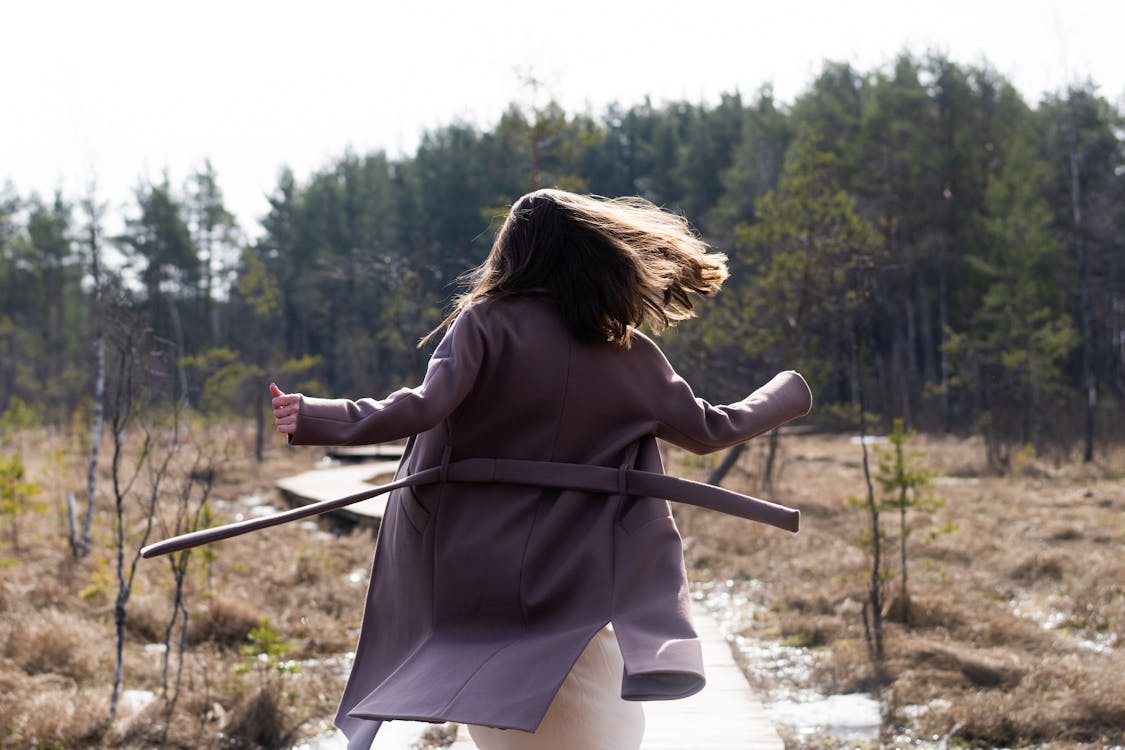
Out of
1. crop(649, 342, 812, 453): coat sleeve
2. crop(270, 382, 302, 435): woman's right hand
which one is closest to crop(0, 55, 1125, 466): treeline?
crop(649, 342, 812, 453): coat sleeve

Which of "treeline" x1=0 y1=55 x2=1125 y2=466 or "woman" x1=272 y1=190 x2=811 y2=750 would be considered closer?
"woman" x1=272 y1=190 x2=811 y2=750

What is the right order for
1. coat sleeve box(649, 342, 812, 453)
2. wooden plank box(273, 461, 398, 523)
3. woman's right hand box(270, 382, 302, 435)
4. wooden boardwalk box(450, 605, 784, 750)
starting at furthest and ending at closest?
wooden plank box(273, 461, 398, 523) < wooden boardwalk box(450, 605, 784, 750) < coat sleeve box(649, 342, 812, 453) < woman's right hand box(270, 382, 302, 435)

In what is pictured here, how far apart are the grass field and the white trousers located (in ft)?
8.21

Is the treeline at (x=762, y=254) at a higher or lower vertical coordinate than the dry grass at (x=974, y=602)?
higher

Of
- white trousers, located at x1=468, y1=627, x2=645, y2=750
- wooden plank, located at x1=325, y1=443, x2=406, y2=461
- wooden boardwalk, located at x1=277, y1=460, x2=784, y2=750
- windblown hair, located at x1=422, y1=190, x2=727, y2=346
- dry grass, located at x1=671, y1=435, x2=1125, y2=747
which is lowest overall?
wooden plank, located at x1=325, y1=443, x2=406, y2=461

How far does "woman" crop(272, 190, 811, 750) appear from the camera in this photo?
2125 mm

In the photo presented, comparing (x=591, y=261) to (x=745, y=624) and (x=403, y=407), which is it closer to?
(x=403, y=407)

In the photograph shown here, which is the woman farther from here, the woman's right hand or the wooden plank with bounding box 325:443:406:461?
the wooden plank with bounding box 325:443:406:461

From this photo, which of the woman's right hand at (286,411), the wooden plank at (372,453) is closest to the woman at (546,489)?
the woman's right hand at (286,411)

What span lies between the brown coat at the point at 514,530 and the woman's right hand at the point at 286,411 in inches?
1.1

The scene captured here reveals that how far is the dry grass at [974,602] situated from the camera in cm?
458

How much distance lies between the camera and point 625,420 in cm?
233

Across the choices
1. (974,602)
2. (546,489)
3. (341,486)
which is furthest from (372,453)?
(546,489)

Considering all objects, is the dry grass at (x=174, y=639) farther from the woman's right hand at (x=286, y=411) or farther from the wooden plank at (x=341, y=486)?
the woman's right hand at (x=286, y=411)
